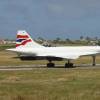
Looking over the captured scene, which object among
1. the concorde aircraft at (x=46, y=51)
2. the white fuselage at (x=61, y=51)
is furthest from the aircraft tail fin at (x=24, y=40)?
the white fuselage at (x=61, y=51)

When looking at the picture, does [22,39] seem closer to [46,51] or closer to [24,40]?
[24,40]

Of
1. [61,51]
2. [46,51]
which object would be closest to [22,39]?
[46,51]

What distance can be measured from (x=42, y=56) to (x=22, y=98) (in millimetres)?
35038

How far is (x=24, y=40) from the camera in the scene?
57250 millimetres

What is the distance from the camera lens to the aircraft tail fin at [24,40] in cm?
5678

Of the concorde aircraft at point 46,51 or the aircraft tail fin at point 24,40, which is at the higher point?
the aircraft tail fin at point 24,40

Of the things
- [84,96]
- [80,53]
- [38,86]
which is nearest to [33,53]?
[80,53]

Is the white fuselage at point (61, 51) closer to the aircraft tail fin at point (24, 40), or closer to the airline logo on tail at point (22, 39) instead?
the aircraft tail fin at point (24, 40)

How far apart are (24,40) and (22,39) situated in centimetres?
32

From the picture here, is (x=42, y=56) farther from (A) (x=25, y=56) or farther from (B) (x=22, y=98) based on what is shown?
(B) (x=22, y=98)

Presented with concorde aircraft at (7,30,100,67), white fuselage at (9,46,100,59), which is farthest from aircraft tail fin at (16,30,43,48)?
white fuselage at (9,46,100,59)

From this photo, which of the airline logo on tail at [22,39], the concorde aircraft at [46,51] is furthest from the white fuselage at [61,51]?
the airline logo on tail at [22,39]

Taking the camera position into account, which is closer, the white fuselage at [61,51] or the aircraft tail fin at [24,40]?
the white fuselage at [61,51]

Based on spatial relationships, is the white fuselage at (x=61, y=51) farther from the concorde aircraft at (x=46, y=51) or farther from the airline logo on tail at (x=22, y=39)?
the airline logo on tail at (x=22, y=39)
